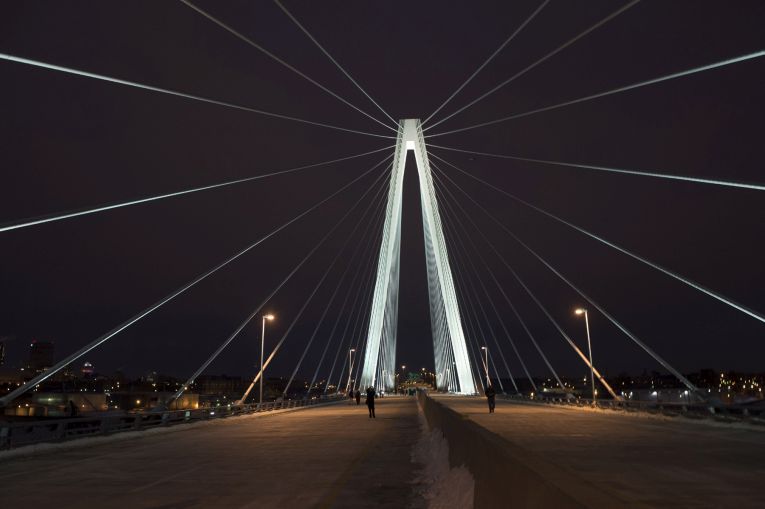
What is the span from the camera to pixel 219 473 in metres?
11.3

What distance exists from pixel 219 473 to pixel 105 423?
9390 millimetres

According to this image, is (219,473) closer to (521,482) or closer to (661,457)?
(521,482)

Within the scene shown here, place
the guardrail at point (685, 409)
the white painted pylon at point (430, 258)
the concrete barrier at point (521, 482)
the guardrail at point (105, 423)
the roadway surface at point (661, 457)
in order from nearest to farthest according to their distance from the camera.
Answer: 1. the concrete barrier at point (521, 482)
2. the roadway surface at point (661, 457)
3. the guardrail at point (105, 423)
4. the guardrail at point (685, 409)
5. the white painted pylon at point (430, 258)

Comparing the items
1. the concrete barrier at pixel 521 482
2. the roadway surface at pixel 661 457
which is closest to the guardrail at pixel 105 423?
the concrete barrier at pixel 521 482

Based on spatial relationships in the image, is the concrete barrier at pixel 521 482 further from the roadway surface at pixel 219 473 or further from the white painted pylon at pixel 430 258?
the white painted pylon at pixel 430 258

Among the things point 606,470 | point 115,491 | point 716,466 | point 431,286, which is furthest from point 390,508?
point 431,286

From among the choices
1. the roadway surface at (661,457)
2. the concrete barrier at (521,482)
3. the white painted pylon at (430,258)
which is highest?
the white painted pylon at (430,258)

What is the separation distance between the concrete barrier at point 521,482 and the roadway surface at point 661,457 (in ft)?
0.53

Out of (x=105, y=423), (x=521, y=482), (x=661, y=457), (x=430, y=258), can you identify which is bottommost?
(x=661, y=457)

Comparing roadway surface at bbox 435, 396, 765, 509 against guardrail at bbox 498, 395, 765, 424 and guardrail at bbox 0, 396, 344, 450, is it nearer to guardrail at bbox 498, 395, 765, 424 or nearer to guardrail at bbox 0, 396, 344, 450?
guardrail at bbox 498, 395, 765, 424

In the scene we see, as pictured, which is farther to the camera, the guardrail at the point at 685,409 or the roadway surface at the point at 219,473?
the guardrail at the point at 685,409

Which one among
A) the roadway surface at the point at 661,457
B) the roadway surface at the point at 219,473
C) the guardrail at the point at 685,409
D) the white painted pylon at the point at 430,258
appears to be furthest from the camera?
the white painted pylon at the point at 430,258

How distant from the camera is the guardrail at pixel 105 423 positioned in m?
14.9

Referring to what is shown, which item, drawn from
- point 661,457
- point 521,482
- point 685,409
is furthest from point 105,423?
point 685,409
